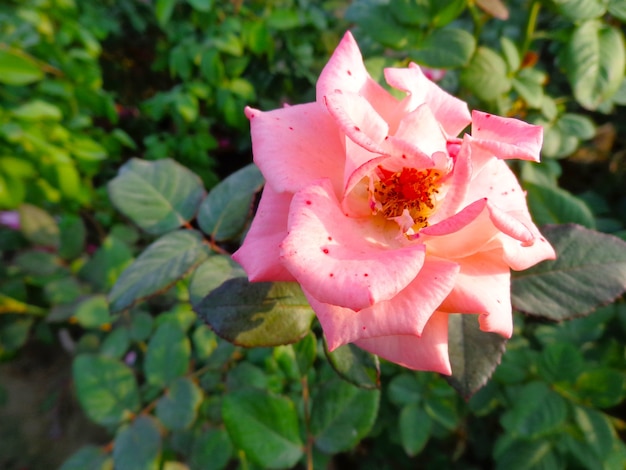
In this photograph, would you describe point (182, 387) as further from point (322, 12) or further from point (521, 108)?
point (322, 12)

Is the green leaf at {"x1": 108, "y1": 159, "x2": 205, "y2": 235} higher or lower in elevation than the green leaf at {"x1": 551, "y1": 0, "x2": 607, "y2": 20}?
lower

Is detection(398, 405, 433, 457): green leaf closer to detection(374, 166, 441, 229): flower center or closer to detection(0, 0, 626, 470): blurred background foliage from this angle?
detection(0, 0, 626, 470): blurred background foliage

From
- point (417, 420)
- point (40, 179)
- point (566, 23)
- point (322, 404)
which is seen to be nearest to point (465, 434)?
point (417, 420)

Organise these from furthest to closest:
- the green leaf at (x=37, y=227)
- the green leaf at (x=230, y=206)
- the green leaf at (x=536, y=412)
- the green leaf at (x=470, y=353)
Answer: the green leaf at (x=37, y=227) → the green leaf at (x=536, y=412) → the green leaf at (x=230, y=206) → the green leaf at (x=470, y=353)

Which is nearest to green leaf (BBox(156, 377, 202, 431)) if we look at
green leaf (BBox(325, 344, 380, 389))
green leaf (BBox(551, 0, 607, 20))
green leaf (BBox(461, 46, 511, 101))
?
green leaf (BBox(325, 344, 380, 389))

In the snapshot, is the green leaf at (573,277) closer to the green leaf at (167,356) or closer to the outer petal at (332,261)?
the outer petal at (332,261)

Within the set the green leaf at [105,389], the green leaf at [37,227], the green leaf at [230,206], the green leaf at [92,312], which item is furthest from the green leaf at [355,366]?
the green leaf at [37,227]
